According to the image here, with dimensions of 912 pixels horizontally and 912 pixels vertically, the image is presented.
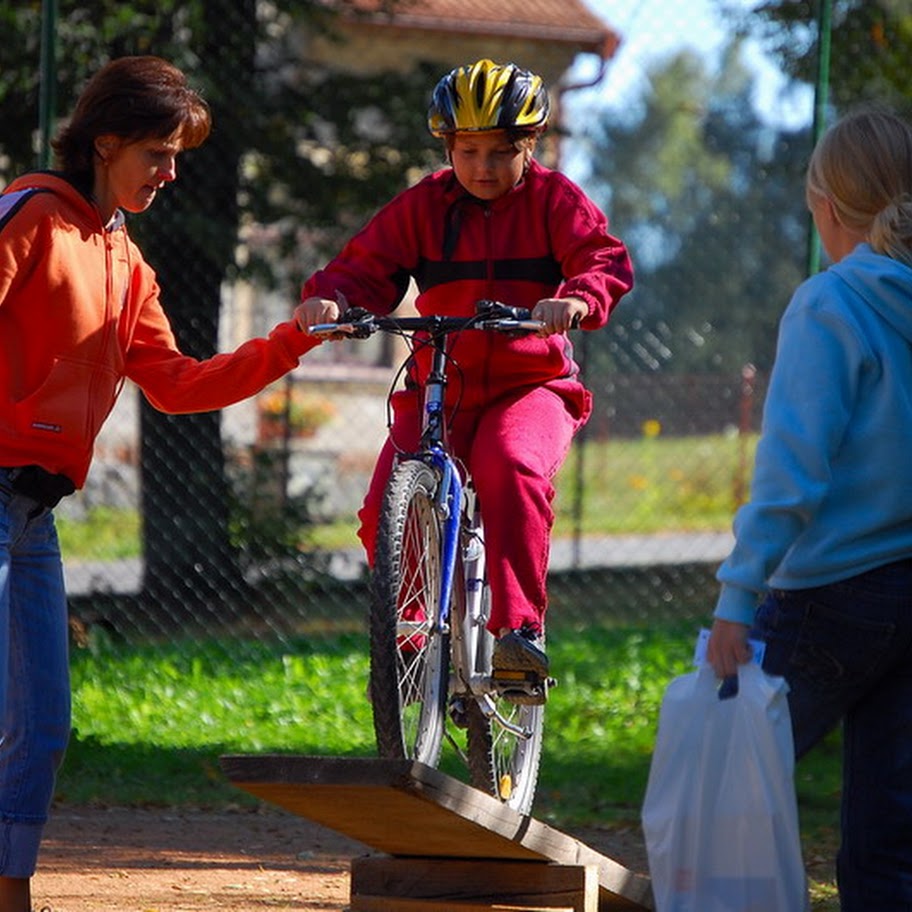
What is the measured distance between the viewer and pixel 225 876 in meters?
5.68

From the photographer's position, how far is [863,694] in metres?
3.61

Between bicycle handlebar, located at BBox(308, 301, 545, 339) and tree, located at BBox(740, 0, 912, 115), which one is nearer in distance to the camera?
bicycle handlebar, located at BBox(308, 301, 545, 339)

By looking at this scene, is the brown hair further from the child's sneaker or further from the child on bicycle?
the child's sneaker

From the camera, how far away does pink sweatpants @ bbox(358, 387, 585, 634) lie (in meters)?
4.84

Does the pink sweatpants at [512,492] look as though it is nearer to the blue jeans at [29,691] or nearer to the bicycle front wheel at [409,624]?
the bicycle front wheel at [409,624]

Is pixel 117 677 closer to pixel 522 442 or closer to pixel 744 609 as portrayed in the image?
pixel 522 442

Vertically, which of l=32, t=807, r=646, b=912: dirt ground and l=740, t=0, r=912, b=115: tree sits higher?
l=740, t=0, r=912, b=115: tree

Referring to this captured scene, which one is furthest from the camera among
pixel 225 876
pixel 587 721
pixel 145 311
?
pixel 587 721

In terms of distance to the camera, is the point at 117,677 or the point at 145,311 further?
the point at 117,677

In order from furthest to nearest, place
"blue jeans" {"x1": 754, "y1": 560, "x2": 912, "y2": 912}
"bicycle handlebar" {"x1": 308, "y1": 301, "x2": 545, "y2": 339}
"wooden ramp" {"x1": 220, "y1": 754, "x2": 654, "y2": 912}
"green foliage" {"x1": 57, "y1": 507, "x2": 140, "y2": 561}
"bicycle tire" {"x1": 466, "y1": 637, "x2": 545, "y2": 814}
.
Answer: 1. "green foliage" {"x1": 57, "y1": 507, "x2": 140, "y2": 561}
2. "bicycle tire" {"x1": 466, "y1": 637, "x2": 545, "y2": 814}
3. "bicycle handlebar" {"x1": 308, "y1": 301, "x2": 545, "y2": 339}
4. "wooden ramp" {"x1": 220, "y1": 754, "x2": 654, "y2": 912}
5. "blue jeans" {"x1": 754, "y1": 560, "x2": 912, "y2": 912}

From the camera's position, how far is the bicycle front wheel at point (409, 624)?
4387mm

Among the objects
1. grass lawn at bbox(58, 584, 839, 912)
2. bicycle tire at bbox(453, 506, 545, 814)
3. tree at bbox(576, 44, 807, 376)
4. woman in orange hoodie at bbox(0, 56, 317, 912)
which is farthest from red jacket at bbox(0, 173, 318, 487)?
tree at bbox(576, 44, 807, 376)

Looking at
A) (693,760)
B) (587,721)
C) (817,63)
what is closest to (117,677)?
(587,721)

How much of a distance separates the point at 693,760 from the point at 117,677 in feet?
20.2
